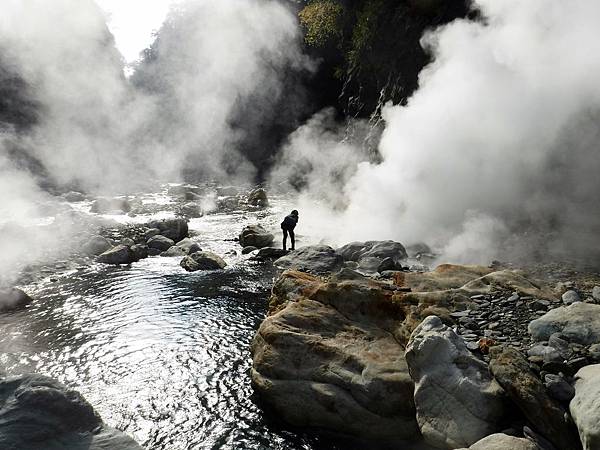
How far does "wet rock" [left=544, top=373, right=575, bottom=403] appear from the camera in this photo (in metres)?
5.10

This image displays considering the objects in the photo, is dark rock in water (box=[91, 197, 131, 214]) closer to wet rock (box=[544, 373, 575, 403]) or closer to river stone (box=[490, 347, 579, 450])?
river stone (box=[490, 347, 579, 450])

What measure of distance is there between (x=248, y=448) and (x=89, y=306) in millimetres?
7706

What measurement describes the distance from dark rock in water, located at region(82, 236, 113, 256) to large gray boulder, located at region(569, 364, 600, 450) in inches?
661

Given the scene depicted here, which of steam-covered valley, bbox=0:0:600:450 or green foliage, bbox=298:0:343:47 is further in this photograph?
green foliage, bbox=298:0:343:47

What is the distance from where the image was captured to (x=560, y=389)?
16.9ft

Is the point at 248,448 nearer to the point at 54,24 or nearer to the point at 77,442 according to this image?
the point at 77,442

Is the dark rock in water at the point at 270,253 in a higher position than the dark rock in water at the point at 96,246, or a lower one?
lower

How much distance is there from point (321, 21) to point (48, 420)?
1443 inches

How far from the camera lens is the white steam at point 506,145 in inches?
540

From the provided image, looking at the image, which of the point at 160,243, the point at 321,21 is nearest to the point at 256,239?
the point at 160,243

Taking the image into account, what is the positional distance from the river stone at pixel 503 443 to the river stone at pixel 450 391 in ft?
1.10

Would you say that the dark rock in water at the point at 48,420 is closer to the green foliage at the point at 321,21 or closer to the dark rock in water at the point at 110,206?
the dark rock in water at the point at 110,206

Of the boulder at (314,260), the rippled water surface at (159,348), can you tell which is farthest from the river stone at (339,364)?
the boulder at (314,260)

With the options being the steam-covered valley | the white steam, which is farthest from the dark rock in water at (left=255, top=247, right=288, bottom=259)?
the white steam
